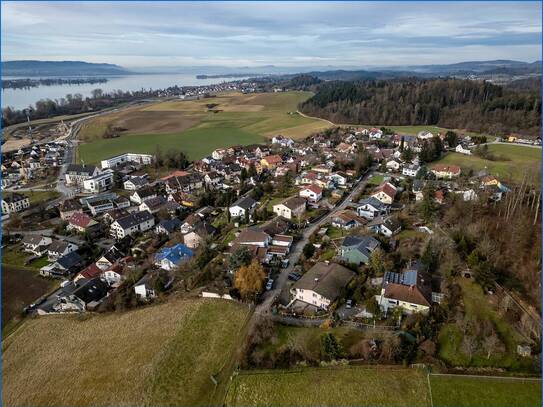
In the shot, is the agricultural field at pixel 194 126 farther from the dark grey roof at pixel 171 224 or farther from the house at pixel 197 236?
the house at pixel 197 236

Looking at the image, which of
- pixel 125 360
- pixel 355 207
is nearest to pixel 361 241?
pixel 355 207

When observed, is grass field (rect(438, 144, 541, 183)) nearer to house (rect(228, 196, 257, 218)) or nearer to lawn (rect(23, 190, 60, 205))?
house (rect(228, 196, 257, 218))

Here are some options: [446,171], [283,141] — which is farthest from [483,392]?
[283,141]

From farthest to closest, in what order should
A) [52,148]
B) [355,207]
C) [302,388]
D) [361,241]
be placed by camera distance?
[52,148], [355,207], [361,241], [302,388]

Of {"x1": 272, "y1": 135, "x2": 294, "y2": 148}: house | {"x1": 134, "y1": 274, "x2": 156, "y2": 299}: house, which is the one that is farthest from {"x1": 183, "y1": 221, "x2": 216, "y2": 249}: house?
{"x1": 272, "y1": 135, "x2": 294, "y2": 148}: house

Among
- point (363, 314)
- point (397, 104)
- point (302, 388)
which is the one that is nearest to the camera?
point (302, 388)

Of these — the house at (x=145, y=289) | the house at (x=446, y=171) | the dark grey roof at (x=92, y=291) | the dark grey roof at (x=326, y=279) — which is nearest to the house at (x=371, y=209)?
the dark grey roof at (x=326, y=279)

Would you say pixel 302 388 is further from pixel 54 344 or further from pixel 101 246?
pixel 101 246
